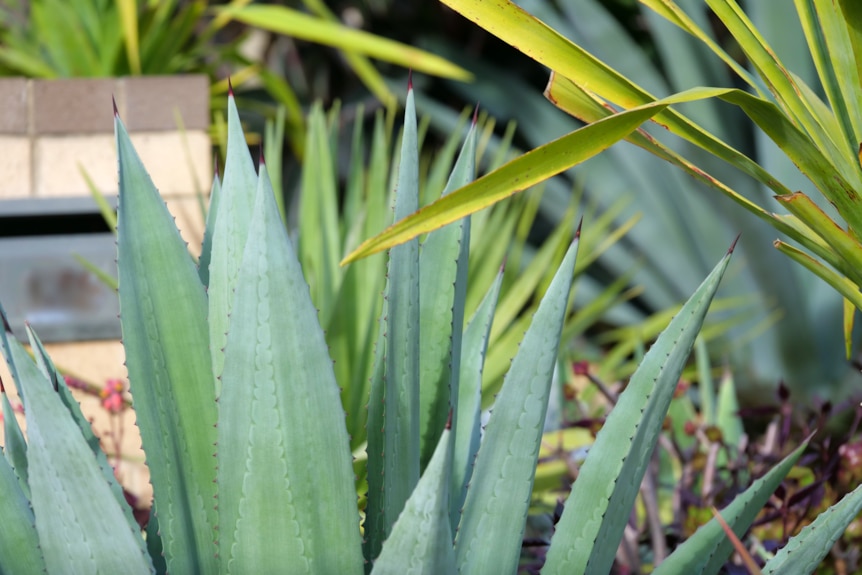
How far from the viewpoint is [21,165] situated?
171 cm

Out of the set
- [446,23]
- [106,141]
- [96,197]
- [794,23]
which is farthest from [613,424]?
[446,23]

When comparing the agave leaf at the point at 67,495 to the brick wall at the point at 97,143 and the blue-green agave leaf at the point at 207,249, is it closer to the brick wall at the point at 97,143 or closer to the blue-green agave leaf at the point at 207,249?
the blue-green agave leaf at the point at 207,249

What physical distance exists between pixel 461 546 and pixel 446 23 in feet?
8.83

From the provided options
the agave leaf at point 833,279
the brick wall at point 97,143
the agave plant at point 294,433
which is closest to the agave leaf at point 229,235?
the agave plant at point 294,433

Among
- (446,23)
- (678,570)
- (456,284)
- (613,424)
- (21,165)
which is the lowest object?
(678,570)

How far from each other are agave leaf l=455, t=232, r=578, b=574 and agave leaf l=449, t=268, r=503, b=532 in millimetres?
64

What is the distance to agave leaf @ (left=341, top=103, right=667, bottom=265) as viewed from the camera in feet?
1.74

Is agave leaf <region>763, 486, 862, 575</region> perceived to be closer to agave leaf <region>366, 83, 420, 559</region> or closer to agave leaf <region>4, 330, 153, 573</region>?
agave leaf <region>366, 83, 420, 559</region>

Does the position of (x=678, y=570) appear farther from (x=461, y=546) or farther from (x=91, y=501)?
(x=91, y=501)

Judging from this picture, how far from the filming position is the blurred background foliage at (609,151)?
191cm

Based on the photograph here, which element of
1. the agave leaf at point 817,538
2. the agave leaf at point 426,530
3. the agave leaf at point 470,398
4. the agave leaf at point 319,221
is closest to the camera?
the agave leaf at point 426,530

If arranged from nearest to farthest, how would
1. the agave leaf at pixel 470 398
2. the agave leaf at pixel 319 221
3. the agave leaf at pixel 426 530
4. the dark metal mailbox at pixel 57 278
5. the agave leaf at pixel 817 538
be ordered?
the agave leaf at pixel 426 530, the agave leaf at pixel 817 538, the agave leaf at pixel 470 398, the agave leaf at pixel 319 221, the dark metal mailbox at pixel 57 278

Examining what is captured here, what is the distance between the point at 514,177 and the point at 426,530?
0.21m

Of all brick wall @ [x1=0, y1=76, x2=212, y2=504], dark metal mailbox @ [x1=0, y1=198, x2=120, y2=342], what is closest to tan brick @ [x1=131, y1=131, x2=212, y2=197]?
brick wall @ [x1=0, y1=76, x2=212, y2=504]
